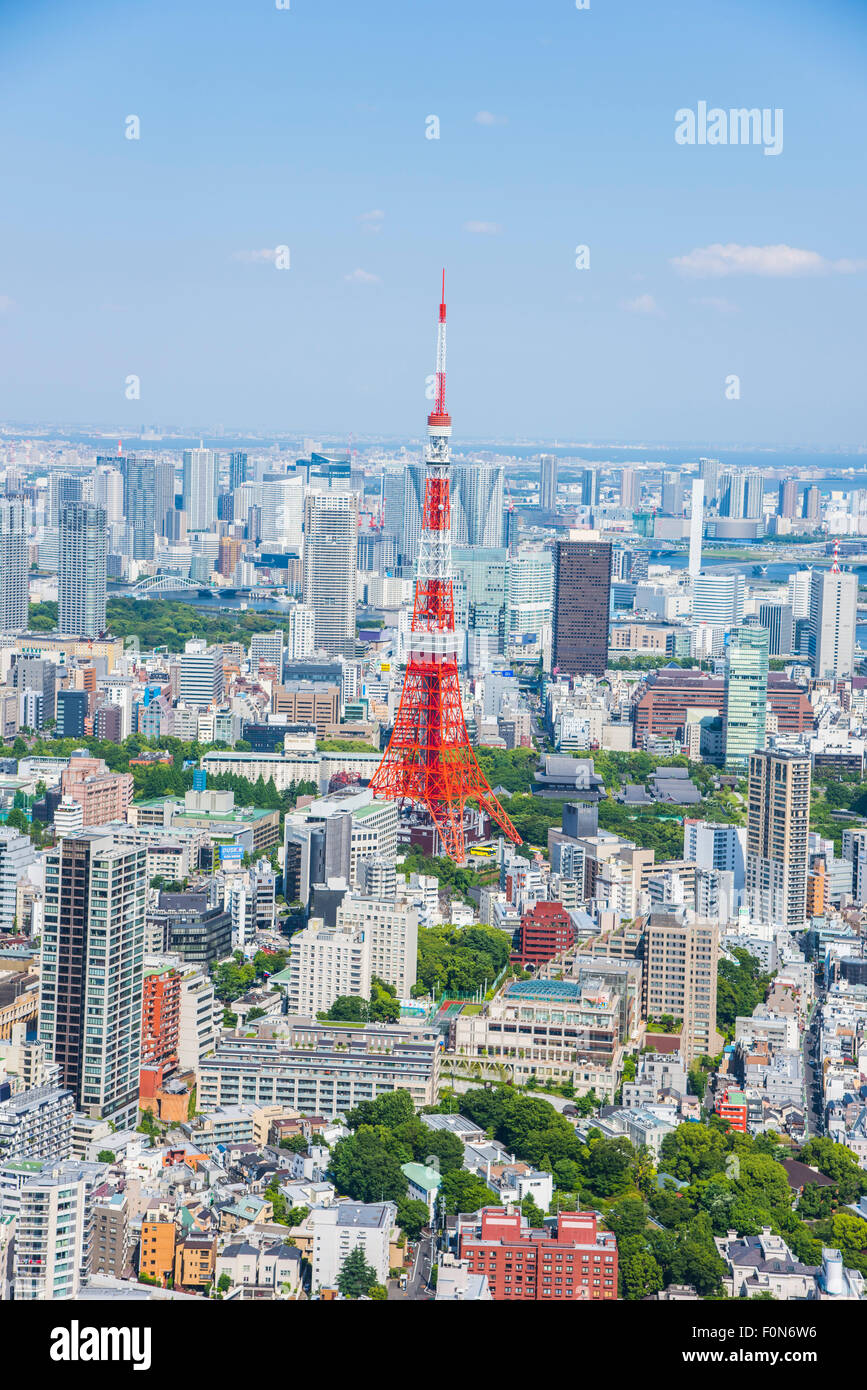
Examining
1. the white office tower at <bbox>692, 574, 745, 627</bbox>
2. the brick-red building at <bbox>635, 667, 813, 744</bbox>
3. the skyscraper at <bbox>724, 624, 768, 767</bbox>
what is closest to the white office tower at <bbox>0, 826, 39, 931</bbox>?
the skyscraper at <bbox>724, 624, 768, 767</bbox>

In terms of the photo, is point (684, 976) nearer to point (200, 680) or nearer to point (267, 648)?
point (200, 680)

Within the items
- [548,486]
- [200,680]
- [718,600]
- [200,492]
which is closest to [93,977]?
[200,680]

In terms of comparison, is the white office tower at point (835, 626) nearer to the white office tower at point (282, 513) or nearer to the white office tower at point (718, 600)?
the white office tower at point (718, 600)

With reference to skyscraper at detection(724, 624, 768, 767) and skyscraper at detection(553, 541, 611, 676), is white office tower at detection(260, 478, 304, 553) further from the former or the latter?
skyscraper at detection(724, 624, 768, 767)

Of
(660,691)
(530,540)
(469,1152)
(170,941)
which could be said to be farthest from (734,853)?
(530,540)

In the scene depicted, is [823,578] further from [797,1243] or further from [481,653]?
[797,1243]

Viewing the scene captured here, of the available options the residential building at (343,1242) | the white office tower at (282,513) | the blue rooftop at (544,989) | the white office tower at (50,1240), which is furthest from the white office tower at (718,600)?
the white office tower at (50,1240)

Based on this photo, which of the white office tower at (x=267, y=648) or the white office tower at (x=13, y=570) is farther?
the white office tower at (x=13, y=570)
